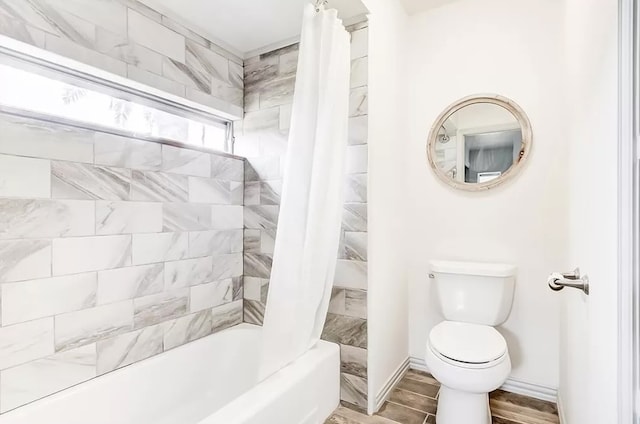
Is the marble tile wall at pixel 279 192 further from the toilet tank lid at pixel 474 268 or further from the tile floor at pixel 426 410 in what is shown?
the toilet tank lid at pixel 474 268

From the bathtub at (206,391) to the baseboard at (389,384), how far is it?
0.26 metres

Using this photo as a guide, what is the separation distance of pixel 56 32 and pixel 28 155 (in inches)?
22.5

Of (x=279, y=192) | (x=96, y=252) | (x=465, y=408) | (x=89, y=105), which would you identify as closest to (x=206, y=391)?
(x=96, y=252)

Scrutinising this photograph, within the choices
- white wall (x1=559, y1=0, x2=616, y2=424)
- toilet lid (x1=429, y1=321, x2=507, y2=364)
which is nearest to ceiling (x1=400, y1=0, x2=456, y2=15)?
white wall (x1=559, y1=0, x2=616, y2=424)

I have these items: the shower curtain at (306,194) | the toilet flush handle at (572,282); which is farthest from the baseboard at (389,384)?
the toilet flush handle at (572,282)

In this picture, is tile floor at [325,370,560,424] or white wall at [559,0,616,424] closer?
white wall at [559,0,616,424]

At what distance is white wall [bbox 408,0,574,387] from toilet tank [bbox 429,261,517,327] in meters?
0.16

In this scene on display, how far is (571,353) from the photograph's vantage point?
1.51 meters

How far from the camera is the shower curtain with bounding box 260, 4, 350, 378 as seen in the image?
5.49ft

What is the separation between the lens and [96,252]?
5.08 ft

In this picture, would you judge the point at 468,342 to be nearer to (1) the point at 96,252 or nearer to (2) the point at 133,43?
(1) the point at 96,252

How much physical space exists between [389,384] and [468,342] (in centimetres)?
65

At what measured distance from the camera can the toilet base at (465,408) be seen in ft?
5.44

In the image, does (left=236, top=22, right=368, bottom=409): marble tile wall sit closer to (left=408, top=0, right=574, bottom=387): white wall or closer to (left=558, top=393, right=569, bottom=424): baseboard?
(left=408, top=0, right=574, bottom=387): white wall
